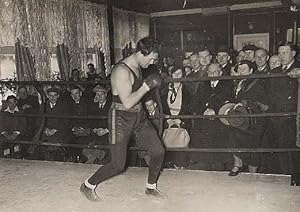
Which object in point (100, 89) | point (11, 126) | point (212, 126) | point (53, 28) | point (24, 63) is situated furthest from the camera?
point (53, 28)

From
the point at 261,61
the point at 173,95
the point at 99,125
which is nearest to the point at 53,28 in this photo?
the point at 99,125

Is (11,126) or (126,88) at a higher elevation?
(126,88)

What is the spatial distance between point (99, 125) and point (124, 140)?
84.0 inches

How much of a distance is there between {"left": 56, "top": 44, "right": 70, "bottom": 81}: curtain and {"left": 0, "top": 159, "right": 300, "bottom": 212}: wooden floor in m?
6.16

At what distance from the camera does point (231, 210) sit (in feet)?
11.1

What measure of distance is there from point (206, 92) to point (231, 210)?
1780 millimetres

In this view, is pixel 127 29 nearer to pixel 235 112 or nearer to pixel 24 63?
pixel 24 63

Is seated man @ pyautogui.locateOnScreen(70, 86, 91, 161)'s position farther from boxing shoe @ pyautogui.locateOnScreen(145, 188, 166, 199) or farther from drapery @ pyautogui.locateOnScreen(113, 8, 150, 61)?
drapery @ pyautogui.locateOnScreen(113, 8, 150, 61)

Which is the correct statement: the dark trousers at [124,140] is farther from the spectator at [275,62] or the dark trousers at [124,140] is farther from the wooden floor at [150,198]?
the spectator at [275,62]

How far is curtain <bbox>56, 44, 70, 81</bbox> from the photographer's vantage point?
34.3 ft

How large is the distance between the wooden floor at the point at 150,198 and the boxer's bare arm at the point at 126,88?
3.13 ft

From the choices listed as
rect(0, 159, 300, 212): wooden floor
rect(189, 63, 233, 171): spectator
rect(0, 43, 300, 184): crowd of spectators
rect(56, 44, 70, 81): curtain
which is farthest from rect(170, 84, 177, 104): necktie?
rect(56, 44, 70, 81): curtain

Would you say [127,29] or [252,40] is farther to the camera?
[127,29]

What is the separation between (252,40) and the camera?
40.7 feet
